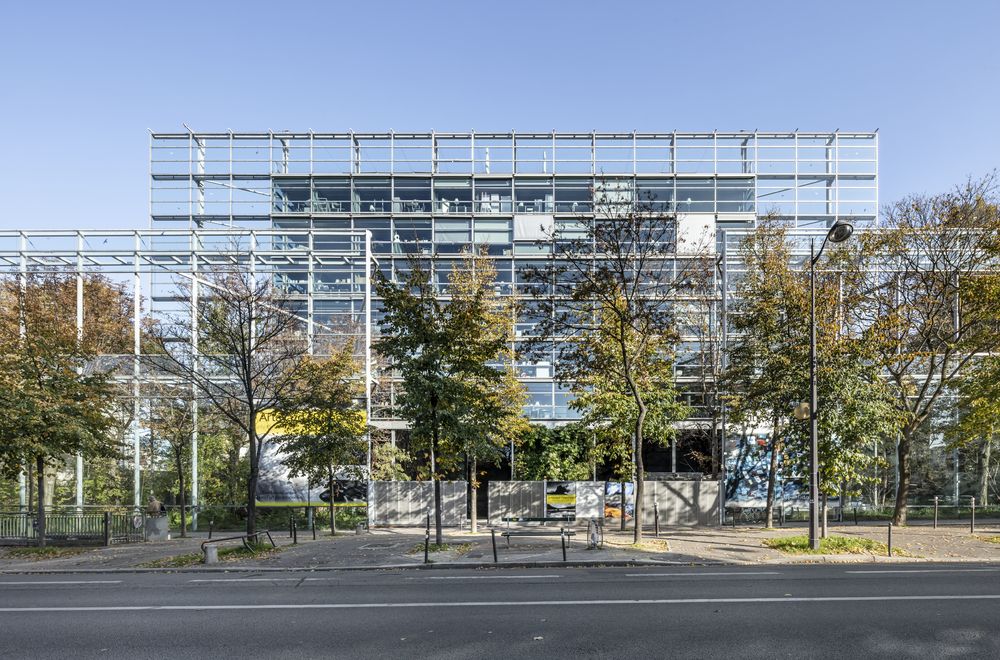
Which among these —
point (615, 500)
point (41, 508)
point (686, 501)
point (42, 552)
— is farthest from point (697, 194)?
point (42, 552)

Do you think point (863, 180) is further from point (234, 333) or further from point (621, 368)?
point (234, 333)

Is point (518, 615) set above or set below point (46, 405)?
below

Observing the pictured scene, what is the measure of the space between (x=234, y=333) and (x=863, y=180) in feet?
148

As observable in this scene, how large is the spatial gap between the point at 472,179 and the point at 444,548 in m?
32.7

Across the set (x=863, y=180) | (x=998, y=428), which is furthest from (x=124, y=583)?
(x=863, y=180)

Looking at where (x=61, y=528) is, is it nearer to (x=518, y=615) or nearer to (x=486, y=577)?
(x=486, y=577)

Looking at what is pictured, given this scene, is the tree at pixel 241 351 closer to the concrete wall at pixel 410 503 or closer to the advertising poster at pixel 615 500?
the concrete wall at pixel 410 503

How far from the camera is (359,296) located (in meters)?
35.1

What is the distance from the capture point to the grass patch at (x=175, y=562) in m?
18.1

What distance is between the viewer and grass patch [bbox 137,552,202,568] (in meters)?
18.1

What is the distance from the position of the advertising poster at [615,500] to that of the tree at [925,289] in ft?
32.3

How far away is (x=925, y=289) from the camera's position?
25.9 meters

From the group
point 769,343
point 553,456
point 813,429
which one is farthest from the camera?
point 553,456

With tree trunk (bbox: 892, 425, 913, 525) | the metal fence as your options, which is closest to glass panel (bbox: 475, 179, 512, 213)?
tree trunk (bbox: 892, 425, 913, 525)
